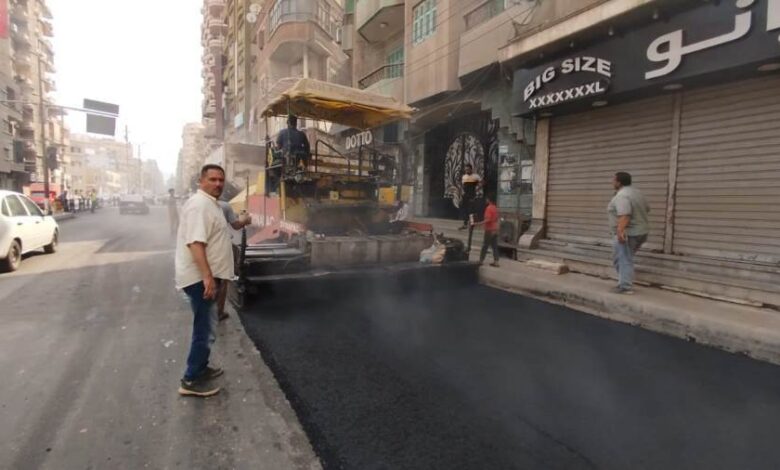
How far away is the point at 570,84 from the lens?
748 cm

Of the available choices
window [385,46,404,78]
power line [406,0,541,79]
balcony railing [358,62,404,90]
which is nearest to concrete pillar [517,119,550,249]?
power line [406,0,541,79]

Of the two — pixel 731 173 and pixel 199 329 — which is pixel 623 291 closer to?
pixel 731 173

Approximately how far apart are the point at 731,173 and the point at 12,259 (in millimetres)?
11841

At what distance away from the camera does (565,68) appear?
7.54 metres

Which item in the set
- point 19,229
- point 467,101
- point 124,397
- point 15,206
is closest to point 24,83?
point 15,206

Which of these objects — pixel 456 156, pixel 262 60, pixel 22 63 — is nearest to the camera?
pixel 456 156

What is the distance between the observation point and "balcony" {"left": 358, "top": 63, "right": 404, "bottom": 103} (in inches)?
550

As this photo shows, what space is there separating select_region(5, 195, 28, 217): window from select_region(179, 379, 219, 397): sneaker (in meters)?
7.57

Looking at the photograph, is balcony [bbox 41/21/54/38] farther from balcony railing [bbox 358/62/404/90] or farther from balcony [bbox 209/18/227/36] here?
balcony railing [bbox 358/62/404/90]

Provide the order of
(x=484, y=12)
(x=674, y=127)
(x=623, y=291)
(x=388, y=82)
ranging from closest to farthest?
(x=623, y=291), (x=674, y=127), (x=484, y=12), (x=388, y=82)

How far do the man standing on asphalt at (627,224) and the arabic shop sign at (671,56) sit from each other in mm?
1786

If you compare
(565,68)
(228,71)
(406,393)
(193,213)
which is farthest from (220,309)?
(228,71)

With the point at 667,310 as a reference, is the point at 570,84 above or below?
above

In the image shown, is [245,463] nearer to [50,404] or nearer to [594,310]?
[50,404]
